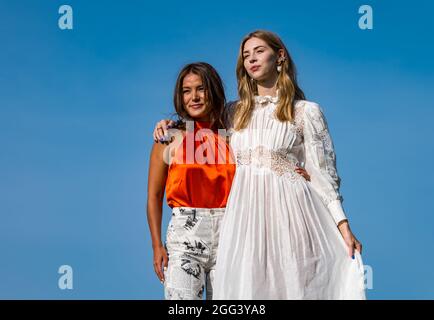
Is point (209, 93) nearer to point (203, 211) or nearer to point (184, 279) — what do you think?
point (203, 211)

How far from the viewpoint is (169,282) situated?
6227 millimetres

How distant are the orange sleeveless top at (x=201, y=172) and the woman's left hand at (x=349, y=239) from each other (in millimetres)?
875

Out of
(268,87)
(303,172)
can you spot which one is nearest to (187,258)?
(303,172)

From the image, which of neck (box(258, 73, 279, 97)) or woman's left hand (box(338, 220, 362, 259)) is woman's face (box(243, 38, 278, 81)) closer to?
neck (box(258, 73, 279, 97))

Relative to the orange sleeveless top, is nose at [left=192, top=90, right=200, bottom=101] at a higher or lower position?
higher

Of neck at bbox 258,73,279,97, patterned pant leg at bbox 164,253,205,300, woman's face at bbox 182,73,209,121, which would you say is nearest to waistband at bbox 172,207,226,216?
patterned pant leg at bbox 164,253,205,300

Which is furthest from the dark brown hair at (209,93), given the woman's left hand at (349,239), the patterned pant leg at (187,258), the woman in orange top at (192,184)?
the woman's left hand at (349,239)

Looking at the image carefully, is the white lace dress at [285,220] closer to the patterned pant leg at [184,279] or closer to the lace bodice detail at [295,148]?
the lace bodice detail at [295,148]

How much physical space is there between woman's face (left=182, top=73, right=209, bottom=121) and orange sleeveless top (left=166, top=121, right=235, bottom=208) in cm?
14

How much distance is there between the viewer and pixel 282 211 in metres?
6.18

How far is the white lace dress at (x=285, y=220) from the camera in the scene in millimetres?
6062

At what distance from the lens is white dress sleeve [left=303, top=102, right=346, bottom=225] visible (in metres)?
6.28

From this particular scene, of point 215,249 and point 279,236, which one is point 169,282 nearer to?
point 215,249
